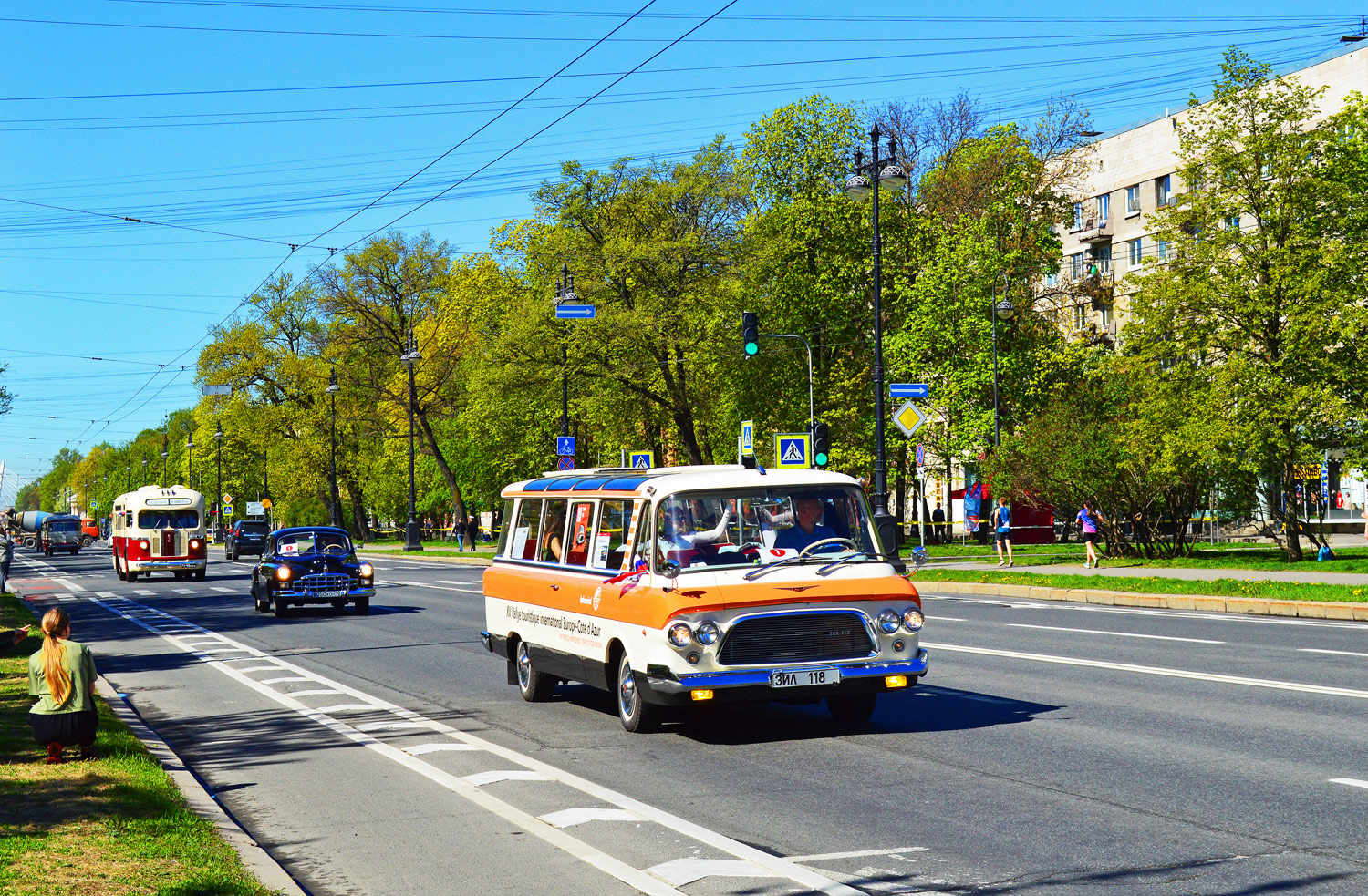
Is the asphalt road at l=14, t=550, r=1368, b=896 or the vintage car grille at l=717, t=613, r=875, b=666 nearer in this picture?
the asphalt road at l=14, t=550, r=1368, b=896

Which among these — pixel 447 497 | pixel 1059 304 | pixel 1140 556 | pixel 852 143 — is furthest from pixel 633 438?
pixel 447 497

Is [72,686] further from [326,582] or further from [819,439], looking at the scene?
[819,439]

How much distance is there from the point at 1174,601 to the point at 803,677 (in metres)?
15.6

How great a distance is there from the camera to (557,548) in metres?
13.3

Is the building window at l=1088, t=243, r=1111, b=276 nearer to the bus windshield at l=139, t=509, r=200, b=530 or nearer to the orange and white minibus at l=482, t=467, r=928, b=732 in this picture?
the bus windshield at l=139, t=509, r=200, b=530

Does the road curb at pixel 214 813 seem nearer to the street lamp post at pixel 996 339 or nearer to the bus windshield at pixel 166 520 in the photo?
the bus windshield at pixel 166 520

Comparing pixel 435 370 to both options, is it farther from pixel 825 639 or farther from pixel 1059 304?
pixel 825 639

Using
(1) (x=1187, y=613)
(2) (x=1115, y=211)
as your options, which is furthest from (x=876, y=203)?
(2) (x=1115, y=211)

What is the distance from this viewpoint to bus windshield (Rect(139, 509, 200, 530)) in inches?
1932

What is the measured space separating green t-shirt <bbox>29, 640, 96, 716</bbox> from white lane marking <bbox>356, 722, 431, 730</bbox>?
8.69ft

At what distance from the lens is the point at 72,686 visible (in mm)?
10117

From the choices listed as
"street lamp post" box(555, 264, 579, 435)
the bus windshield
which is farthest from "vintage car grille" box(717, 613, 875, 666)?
the bus windshield

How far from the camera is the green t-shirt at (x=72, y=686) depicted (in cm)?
1009

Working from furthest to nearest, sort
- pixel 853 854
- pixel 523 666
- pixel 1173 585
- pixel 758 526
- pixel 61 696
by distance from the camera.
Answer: pixel 1173 585, pixel 523 666, pixel 758 526, pixel 61 696, pixel 853 854
